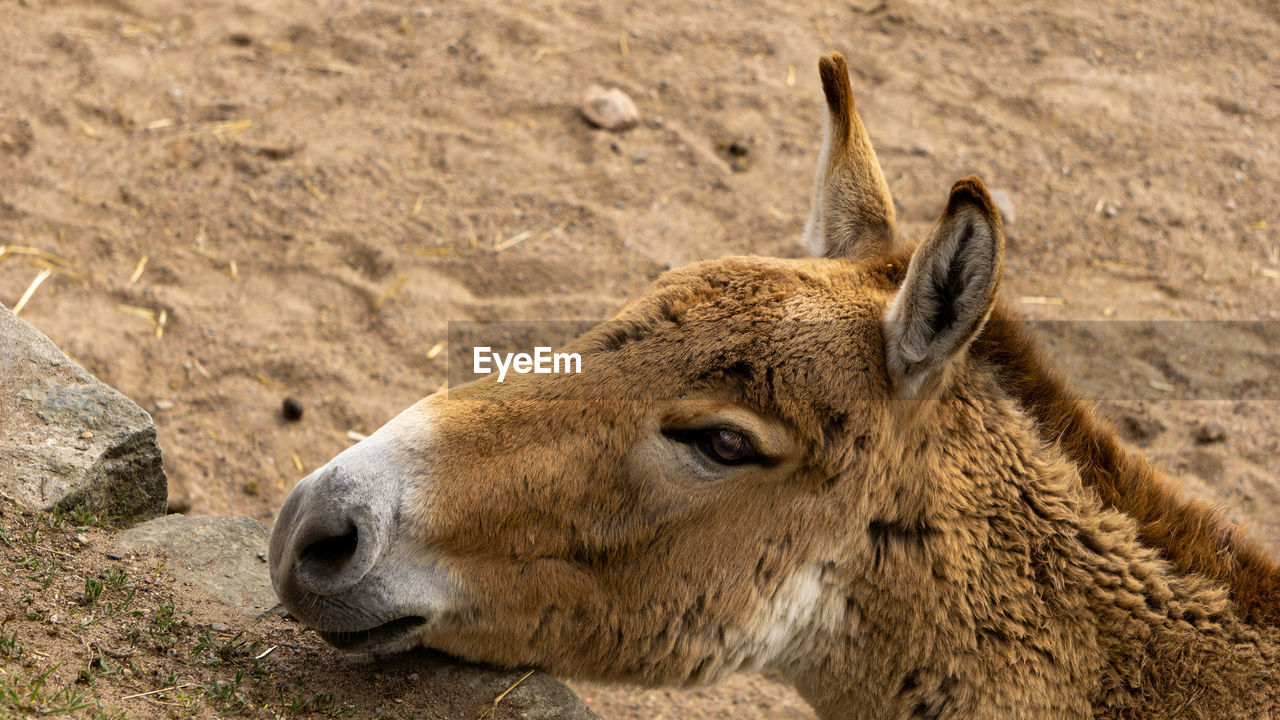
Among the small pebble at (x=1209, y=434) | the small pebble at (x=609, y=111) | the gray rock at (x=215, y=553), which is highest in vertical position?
the small pebble at (x=609, y=111)

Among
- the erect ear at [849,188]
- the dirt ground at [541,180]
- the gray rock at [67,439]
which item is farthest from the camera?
the dirt ground at [541,180]

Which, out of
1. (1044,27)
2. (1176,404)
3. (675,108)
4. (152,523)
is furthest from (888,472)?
(1044,27)

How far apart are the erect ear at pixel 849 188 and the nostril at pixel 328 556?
2.01 m

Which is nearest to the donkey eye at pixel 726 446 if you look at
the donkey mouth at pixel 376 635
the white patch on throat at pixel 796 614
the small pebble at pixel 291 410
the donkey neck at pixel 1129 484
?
the white patch on throat at pixel 796 614

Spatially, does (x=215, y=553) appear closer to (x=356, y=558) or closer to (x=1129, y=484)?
(x=356, y=558)

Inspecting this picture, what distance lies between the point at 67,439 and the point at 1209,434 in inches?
240

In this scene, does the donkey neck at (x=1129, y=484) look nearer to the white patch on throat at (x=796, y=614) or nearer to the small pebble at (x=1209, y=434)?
the white patch on throat at (x=796, y=614)

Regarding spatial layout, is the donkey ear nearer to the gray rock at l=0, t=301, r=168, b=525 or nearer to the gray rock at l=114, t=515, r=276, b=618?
the gray rock at l=114, t=515, r=276, b=618

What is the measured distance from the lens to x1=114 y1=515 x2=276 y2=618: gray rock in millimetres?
3660

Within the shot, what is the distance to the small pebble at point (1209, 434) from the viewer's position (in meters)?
6.38

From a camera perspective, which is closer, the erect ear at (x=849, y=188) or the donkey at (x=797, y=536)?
the donkey at (x=797, y=536)

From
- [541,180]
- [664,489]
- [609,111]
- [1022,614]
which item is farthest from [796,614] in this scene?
[609,111]

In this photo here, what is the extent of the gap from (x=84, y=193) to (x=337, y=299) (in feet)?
6.26

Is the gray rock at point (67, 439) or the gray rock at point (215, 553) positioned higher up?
the gray rock at point (67, 439)
